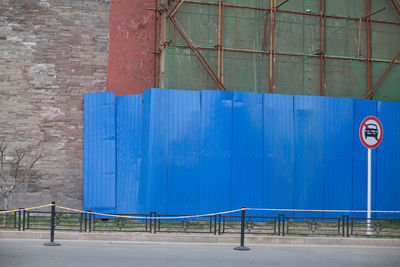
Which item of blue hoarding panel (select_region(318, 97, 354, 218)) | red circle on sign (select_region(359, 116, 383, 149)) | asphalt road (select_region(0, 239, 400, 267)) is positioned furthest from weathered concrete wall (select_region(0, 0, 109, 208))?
red circle on sign (select_region(359, 116, 383, 149))

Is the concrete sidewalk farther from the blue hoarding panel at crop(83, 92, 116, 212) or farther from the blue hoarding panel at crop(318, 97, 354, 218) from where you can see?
the blue hoarding panel at crop(318, 97, 354, 218)

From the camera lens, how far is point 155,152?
54.2 ft

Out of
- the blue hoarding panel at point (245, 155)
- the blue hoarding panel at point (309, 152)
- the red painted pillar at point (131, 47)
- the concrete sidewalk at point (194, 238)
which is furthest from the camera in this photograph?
the red painted pillar at point (131, 47)

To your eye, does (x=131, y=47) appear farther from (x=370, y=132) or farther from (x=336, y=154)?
(x=370, y=132)

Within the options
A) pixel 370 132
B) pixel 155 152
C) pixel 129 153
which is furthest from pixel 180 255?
pixel 370 132

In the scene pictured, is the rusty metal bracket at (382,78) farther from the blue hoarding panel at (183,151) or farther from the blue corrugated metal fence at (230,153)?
the blue hoarding panel at (183,151)

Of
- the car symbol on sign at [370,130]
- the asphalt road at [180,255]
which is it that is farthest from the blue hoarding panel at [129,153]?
the car symbol on sign at [370,130]

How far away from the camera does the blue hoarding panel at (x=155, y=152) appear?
53.9 ft

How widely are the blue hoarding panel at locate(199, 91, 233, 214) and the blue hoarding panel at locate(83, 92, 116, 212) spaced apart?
3183mm

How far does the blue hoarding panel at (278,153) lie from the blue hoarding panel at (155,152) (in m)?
3.52

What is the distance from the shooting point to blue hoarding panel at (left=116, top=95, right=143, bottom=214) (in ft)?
56.2

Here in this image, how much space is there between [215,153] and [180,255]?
6.45 metres

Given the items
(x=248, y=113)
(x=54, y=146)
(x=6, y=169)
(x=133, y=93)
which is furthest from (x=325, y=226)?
(x=6, y=169)

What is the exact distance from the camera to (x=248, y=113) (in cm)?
1714
